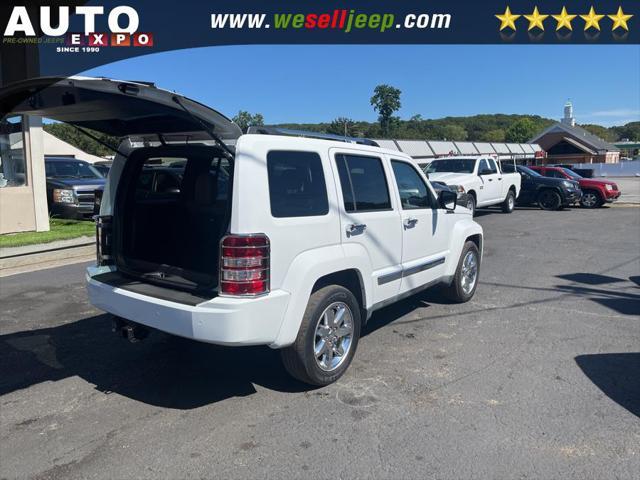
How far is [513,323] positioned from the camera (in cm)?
569

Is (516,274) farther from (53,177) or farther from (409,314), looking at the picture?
(53,177)

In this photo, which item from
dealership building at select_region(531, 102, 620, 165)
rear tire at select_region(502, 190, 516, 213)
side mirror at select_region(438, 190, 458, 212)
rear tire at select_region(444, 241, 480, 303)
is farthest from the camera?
dealership building at select_region(531, 102, 620, 165)

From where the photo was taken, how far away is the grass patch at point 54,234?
977 cm

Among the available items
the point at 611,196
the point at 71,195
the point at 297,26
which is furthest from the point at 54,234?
the point at 611,196

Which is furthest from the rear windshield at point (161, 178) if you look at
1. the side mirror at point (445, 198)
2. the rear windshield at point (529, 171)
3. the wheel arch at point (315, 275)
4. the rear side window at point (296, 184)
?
the rear windshield at point (529, 171)

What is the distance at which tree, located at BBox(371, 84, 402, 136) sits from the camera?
253 ft

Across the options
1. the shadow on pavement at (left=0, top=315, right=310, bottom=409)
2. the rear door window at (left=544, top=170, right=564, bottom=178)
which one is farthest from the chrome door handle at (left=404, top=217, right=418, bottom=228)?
the rear door window at (left=544, top=170, right=564, bottom=178)

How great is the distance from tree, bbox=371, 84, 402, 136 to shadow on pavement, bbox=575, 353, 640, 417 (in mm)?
73815

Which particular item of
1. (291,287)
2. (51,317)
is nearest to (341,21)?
(51,317)

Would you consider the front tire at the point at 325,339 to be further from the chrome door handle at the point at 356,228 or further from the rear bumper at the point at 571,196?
the rear bumper at the point at 571,196

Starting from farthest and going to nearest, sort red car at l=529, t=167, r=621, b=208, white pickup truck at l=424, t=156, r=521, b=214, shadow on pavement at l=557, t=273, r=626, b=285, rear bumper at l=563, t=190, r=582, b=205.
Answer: red car at l=529, t=167, r=621, b=208 < rear bumper at l=563, t=190, r=582, b=205 < white pickup truck at l=424, t=156, r=521, b=214 < shadow on pavement at l=557, t=273, r=626, b=285

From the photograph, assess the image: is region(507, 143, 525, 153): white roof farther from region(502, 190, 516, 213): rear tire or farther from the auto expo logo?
the auto expo logo

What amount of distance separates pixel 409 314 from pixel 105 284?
332 cm

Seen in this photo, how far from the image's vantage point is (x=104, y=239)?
449cm
